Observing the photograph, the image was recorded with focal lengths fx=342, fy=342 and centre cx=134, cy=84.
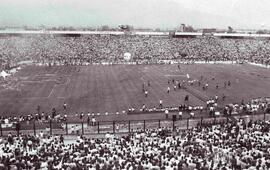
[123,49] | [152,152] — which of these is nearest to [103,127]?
[152,152]

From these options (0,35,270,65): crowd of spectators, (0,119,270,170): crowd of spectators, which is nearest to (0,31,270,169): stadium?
(0,119,270,170): crowd of spectators

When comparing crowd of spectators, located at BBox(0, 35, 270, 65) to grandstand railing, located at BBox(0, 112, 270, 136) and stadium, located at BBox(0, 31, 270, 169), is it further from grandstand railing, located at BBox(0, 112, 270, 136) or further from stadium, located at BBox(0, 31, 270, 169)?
grandstand railing, located at BBox(0, 112, 270, 136)

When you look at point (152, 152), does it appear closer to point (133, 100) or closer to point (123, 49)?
point (133, 100)

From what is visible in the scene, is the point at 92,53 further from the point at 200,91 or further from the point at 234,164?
the point at 234,164

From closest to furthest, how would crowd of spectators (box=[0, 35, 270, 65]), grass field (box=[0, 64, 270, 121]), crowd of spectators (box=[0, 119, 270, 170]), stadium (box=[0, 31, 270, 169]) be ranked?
crowd of spectators (box=[0, 119, 270, 170])
stadium (box=[0, 31, 270, 169])
grass field (box=[0, 64, 270, 121])
crowd of spectators (box=[0, 35, 270, 65])

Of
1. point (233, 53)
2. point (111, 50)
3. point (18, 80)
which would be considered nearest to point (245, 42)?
point (233, 53)
